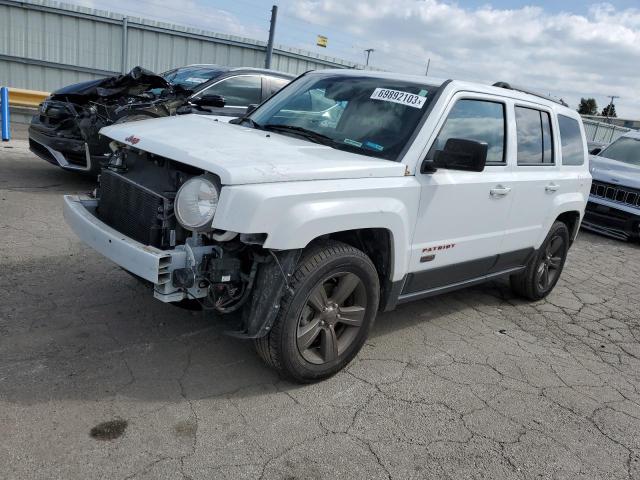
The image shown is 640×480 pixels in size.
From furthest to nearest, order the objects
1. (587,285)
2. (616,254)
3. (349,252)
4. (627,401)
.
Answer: (616,254) < (587,285) < (627,401) < (349,252)

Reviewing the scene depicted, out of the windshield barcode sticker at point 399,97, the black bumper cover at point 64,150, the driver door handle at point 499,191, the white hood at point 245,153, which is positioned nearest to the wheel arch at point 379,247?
the white hood at point 245,153

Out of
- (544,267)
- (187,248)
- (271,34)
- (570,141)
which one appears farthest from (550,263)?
(271,34)

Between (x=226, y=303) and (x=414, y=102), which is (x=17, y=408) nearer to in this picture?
(x=226, y=303)

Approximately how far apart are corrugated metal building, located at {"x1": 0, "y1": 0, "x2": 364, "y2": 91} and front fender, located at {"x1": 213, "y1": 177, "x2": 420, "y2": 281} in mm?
14742

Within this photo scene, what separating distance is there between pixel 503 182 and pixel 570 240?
6.40 ft

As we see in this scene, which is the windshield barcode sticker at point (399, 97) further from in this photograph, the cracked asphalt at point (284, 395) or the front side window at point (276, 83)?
the front side window at point (276, 83)

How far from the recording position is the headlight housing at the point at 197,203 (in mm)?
2838

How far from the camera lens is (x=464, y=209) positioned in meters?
3.99

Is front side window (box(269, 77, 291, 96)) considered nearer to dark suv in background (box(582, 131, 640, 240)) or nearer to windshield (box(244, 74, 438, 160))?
windshield (box(244, 74, 438, 160))

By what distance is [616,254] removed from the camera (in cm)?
838

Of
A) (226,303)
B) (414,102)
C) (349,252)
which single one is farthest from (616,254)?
(226,303)

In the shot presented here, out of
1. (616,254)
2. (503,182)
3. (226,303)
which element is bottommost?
(616,254)

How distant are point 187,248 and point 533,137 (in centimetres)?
331

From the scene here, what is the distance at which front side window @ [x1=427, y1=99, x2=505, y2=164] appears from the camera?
3.85 meters
